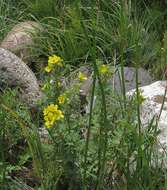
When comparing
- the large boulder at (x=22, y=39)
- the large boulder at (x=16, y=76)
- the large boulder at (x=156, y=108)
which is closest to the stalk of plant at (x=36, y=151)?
the large boulder at (x=156, y=108)

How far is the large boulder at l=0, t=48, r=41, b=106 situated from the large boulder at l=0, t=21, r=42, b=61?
0.79 m

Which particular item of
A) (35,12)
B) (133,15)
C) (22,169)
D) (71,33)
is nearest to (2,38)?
(35,12)

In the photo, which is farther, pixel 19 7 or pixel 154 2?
pixel 19 7

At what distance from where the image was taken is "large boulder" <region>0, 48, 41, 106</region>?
12.9ft

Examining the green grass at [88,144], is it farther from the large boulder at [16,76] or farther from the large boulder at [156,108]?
the large boulder at [16,76]

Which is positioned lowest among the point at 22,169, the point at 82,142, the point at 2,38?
the point at 22,169

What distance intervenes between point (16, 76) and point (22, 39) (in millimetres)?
1078

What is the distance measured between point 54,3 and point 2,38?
0.59 meters

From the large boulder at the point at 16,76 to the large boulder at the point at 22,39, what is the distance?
2.58ft

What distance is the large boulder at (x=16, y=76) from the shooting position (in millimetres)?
3920

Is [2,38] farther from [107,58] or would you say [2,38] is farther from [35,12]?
[107,58]

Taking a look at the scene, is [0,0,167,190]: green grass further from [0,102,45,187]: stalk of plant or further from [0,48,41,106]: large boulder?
[0,48,41,106]: large boulder

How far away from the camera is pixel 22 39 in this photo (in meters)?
4.99

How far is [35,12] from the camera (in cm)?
523
